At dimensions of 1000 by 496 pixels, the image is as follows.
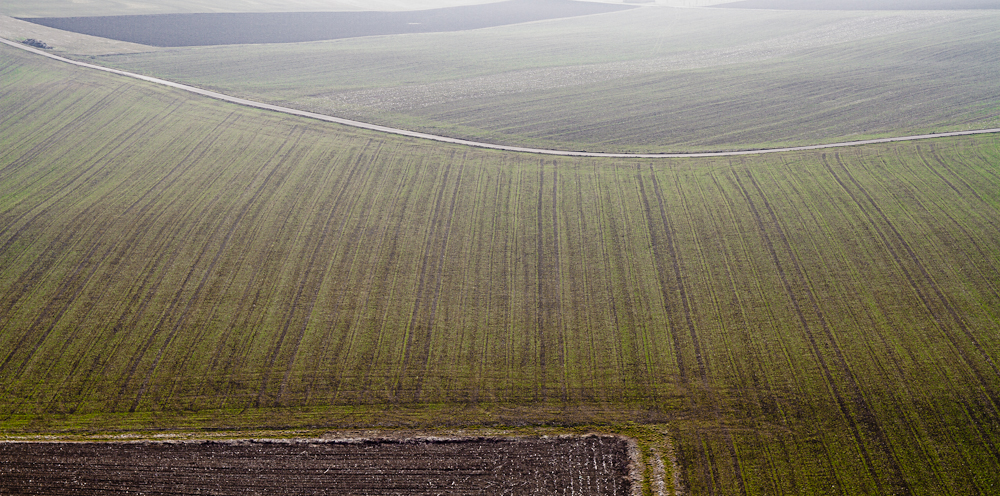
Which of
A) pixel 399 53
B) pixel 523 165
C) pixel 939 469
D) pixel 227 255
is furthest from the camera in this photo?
pixel 399 53

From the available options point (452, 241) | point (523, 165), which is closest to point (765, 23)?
point (523, 165)

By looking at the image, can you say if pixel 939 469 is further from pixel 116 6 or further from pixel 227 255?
pixel 116 6

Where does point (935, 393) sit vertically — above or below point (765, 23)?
below

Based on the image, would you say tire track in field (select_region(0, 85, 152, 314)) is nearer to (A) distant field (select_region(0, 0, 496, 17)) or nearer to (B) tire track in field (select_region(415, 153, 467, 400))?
(B) tire track in field (select_region(415, 153, 467, 400))

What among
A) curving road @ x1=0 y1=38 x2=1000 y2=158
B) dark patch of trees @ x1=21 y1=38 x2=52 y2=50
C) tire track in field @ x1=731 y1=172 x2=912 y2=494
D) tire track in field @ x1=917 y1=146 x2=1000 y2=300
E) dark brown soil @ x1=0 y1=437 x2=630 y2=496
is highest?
dark patch of trees @ x1=21 y1=38 x2=52 y2=50

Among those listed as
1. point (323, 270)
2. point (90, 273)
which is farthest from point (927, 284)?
point (90, 273)

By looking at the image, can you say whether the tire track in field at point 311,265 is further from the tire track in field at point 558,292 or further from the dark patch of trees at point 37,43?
the dark patch of trees at point 37,43

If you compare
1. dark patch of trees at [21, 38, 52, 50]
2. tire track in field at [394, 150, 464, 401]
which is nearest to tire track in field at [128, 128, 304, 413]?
tire track in field at [394, 150, 464, 401]
